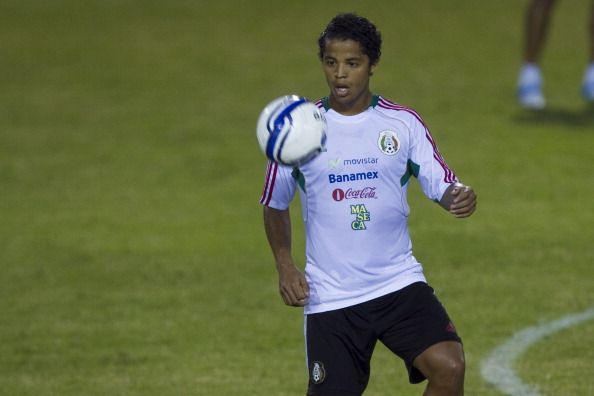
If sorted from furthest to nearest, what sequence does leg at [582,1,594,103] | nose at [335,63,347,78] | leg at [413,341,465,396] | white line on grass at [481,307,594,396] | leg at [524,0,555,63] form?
leg at [582,1,594,103] < leg at [524,0,555,63] < white line on grass at [481,307,594,396] < nose at [335,63,347,78] < leg at [413,341,465,396]

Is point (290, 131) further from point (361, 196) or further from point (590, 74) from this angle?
point (590, 74)

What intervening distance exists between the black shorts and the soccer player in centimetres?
904

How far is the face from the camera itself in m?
6.42

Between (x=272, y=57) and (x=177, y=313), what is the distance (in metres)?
8.80

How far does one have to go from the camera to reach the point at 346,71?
6.43 m

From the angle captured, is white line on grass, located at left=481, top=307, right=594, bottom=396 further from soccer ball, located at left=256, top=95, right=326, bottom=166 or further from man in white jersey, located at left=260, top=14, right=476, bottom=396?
soccer ball, located at left=256, top=95, right=326, bottom=166

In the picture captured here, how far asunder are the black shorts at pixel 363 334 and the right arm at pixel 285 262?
0.57 feet

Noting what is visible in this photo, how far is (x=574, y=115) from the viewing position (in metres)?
15.9

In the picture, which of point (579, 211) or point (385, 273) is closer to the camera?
point (385, 273)

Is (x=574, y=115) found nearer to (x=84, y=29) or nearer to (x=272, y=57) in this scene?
(x=272, y=57)

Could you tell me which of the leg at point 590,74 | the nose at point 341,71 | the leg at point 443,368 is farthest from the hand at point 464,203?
the leg at point 590,74

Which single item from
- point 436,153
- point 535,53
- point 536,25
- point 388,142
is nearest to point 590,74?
point 535,53

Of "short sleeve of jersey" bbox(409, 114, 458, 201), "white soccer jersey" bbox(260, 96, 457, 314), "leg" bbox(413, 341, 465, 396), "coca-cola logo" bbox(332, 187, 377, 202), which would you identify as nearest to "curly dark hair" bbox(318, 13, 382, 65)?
"white soccer jersey" bbox(260, 96, 457, 314)

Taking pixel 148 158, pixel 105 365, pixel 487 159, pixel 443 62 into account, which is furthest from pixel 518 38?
pixel 105 365
